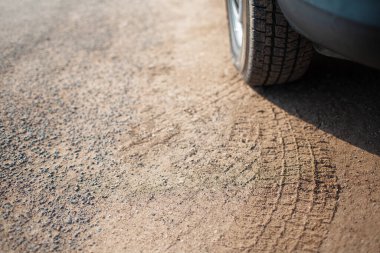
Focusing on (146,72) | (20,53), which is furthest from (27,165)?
Result: (20,53)

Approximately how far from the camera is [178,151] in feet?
7.85

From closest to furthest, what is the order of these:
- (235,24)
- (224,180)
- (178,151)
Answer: (224,180)
(178,151)
(235,24)

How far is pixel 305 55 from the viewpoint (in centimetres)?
252

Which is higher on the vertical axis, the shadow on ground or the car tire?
the car tire

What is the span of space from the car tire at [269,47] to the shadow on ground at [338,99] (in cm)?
12

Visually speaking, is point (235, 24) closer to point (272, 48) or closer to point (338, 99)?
point (272, 48)

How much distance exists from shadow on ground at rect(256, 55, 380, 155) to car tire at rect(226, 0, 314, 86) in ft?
0.40

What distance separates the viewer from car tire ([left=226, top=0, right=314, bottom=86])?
2.32m

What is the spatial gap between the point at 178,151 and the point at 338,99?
104 centimetres

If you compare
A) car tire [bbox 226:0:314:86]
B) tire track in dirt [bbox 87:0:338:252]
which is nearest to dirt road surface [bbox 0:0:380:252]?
tire track in dirt [bbox 87:0:338:252]

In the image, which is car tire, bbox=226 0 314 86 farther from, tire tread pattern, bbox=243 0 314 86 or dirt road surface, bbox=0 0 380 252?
dirt road surface, bbox=0 0 380 252

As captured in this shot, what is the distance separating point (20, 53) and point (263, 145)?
205 centimetres

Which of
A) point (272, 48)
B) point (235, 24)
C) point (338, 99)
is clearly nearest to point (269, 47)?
point (272, 48)

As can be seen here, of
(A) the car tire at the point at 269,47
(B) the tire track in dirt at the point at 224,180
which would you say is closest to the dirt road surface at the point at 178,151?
(B) the tire track in dirt at the point at 224,180
